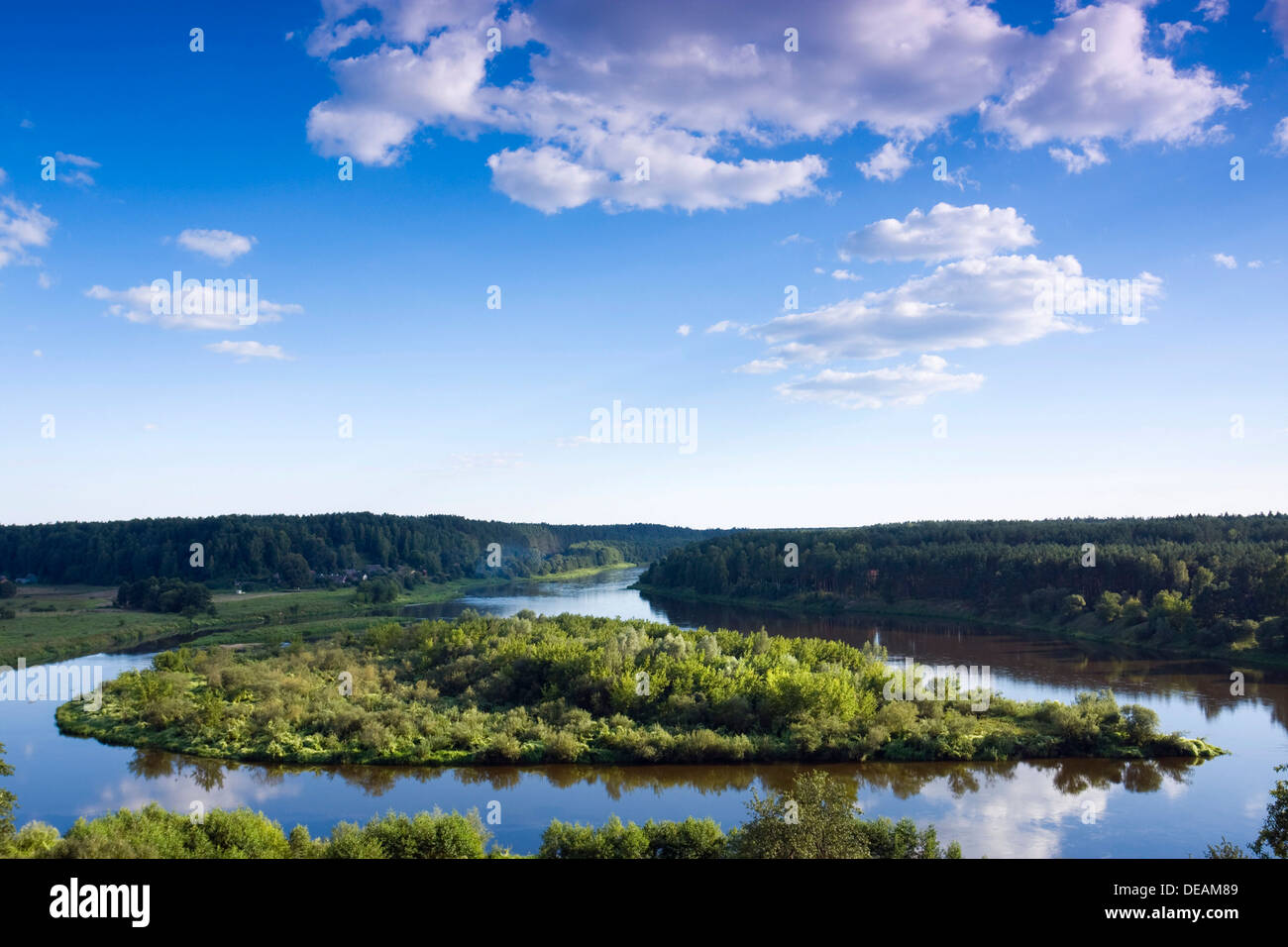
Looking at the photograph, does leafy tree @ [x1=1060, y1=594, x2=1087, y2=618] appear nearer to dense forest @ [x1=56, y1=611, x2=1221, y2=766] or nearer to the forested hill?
dense forest @ [x1=56, y1=611, x2=1221, y2=766]

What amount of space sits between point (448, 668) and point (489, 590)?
85786mm

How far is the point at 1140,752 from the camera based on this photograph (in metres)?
33.6

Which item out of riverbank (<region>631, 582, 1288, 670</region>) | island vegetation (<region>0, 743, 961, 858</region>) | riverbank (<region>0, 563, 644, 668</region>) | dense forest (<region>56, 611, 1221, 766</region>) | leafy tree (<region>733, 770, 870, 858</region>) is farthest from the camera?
riverbank (<region>0, 563, 644, 668</region>)

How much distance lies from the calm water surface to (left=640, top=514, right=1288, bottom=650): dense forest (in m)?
24.6

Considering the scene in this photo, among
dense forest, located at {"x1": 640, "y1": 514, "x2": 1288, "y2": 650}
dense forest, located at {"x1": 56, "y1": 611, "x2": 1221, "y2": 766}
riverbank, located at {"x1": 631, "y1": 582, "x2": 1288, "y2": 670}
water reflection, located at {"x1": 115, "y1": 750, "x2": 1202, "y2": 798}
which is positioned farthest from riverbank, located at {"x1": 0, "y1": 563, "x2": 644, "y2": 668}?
dense forest, located at {"x1": 640, "y1": 514, "x2": 1288, "y2": 650}

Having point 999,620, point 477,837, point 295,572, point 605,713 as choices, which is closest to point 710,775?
point 605,713

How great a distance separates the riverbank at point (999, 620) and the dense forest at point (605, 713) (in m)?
23.1

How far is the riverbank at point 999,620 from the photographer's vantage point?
57.9 meters

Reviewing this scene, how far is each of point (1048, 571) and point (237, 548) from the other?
107294mm

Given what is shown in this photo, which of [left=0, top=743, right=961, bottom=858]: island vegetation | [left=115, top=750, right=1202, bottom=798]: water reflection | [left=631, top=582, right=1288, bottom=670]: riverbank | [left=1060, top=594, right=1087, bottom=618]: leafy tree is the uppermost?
[left=0, top=743, right=961, bottom=858]: island vegetation

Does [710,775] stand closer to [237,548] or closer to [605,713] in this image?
[605,713]

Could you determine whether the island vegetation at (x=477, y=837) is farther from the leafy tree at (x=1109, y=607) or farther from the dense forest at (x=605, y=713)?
the leafy tree at (x=1109, y=607)

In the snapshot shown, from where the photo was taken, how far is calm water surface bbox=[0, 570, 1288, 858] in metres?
26.2
